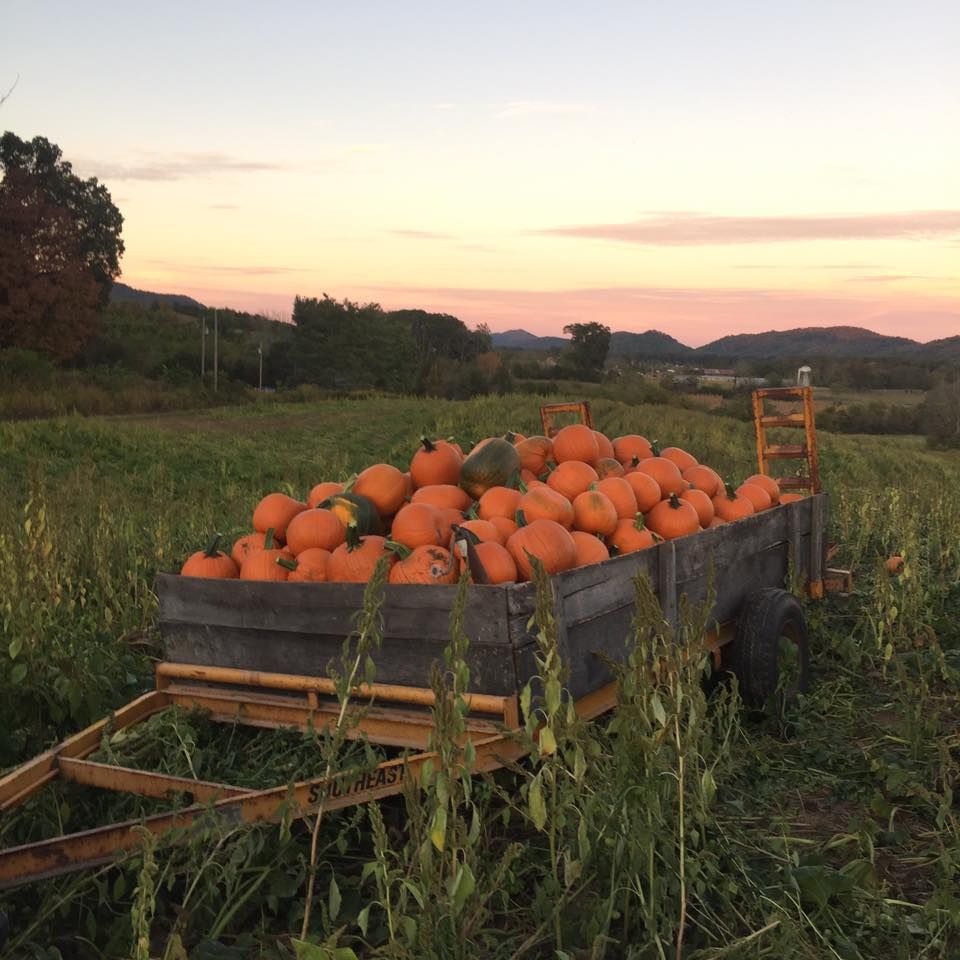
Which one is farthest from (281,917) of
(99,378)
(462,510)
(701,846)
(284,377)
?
(284,377)

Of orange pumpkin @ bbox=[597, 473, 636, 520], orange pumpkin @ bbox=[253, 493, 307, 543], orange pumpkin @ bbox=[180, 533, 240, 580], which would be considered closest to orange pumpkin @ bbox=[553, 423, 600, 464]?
orange pumpkin @ bbox=[597, 473, 636, 520]

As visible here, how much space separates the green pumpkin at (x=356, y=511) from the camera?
386 cm

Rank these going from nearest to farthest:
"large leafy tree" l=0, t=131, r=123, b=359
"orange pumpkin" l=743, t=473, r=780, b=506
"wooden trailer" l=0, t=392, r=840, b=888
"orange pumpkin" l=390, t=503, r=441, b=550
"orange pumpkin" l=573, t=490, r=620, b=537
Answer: "wooden trailer" l=0, t=392, r=840, b=888 < "orange pumpkin" l=390, t=503, r=441, b=550 < "orange pumpkin" l=573, t=490, r=620, b=537 < "orange pumpkin" l=743, t=473, r=780, b=506 < "large leafy tree" l=0, t=131, r=123, b=359

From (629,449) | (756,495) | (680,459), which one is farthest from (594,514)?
(756,495)

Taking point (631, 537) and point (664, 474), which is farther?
point (664, 474)

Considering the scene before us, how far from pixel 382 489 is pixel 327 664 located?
4.05ft

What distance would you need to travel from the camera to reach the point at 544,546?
347 centimetres

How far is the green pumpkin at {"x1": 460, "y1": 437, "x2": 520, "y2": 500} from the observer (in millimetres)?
4113

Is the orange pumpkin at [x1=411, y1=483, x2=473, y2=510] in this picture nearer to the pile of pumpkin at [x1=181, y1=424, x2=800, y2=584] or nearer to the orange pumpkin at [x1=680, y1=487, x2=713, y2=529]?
the pile of pumpkin at [x1=181, y1=424, x2=800, y2=584]

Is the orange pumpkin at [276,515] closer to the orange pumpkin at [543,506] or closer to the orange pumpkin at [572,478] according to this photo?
the orange pumpkin at [543,506]

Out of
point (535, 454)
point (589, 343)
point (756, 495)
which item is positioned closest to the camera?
point (535, 454)

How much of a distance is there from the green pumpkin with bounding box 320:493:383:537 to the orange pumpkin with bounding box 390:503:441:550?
221 millimetres

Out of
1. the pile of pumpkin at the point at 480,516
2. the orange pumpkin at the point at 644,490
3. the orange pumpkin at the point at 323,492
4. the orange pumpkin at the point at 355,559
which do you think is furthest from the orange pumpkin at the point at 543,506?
the orange pumpkin at the point at 323,492

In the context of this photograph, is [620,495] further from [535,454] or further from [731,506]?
[731,506]
